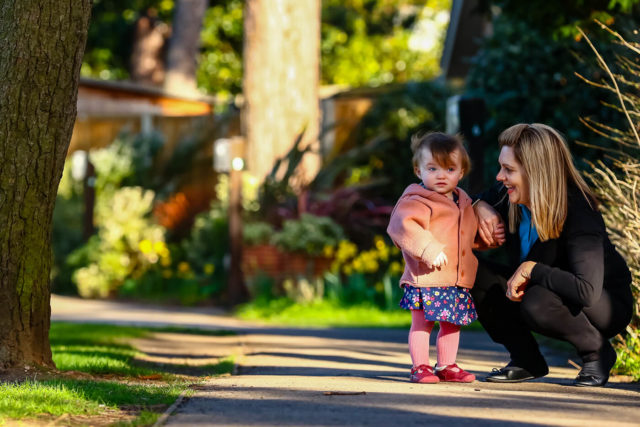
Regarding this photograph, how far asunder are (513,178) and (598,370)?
1099mm

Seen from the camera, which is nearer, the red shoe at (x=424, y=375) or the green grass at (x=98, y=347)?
the red shoe at (x=424, y=375)

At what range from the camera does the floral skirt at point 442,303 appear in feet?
19.7

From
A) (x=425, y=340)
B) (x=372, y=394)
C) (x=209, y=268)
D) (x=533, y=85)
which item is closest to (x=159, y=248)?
(x=209, y=268)

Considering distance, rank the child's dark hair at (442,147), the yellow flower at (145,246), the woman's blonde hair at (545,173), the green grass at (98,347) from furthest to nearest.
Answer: the yellow flower at (145,246), the green grass at (98,347), the child's dark hair at (442,147), the woman's blonde hair at (545,173)

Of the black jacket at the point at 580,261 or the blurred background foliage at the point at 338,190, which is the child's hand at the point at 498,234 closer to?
the black jacket at the point at 580,261

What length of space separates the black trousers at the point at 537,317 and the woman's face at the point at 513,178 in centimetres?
40

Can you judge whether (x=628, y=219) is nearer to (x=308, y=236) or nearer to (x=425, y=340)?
(x=425, y=340)

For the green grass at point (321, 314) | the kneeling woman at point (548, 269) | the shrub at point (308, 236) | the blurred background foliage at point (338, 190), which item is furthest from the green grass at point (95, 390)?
the shrub at point (308, 236)

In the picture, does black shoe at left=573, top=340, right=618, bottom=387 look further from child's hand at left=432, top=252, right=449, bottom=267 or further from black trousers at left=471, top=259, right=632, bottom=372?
child's hand at left=432, top=252, right=449, bottom=267

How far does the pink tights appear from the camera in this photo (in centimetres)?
614

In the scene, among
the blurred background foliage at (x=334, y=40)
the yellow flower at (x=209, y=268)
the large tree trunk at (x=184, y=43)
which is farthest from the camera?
the blurred background foliage at (x=334, y=40)

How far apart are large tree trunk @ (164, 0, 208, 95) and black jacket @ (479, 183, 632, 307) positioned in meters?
23.9

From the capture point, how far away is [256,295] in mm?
14414

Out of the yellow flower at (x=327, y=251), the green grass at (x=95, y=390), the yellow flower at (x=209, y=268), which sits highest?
the yellow flower at (x=327, y=251)
